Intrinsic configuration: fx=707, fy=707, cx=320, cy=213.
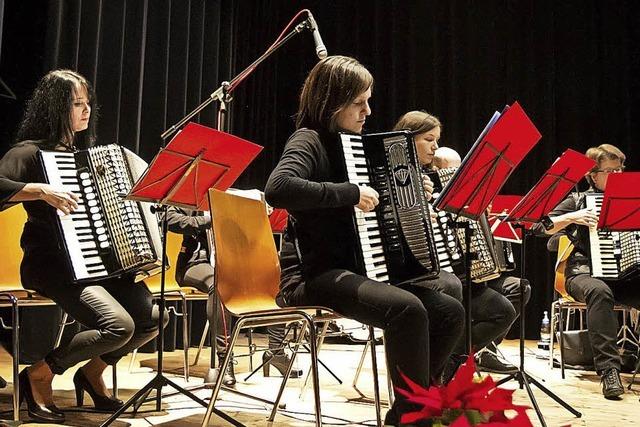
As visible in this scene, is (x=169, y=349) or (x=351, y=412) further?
(x=169, y=349)

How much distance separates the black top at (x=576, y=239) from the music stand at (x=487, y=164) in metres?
1.92

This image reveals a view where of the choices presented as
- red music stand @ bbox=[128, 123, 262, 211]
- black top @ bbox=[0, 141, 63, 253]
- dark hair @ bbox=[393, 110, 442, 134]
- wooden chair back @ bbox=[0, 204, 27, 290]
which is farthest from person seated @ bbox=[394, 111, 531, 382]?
wooden chair back @ bbox=[0, 204, 27, 290]

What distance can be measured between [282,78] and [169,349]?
10.8ft

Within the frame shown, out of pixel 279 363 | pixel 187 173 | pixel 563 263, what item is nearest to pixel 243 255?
pixel 187 173

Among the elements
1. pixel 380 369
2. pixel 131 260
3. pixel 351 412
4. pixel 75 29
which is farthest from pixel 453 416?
pixel 75 29

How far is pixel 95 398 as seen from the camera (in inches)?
128

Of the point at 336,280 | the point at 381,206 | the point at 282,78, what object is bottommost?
the point at 336,280

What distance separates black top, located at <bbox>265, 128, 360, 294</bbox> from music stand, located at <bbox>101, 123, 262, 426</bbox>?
37cm

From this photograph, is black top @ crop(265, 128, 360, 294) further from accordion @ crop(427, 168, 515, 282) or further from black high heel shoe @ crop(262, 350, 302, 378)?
black high heel shoe @ crop(262, 350, 302, 378)

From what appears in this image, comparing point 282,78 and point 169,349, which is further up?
point 282,78

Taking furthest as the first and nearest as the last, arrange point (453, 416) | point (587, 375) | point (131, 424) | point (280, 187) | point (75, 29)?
point (75, 29) < point (587, 375) < point (131, 424) < point (280, 187) < point (453, 416)

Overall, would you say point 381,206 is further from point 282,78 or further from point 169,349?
point 282,78

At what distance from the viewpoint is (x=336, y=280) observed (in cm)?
248

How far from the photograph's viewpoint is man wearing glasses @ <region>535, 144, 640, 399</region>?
416 centimetres
